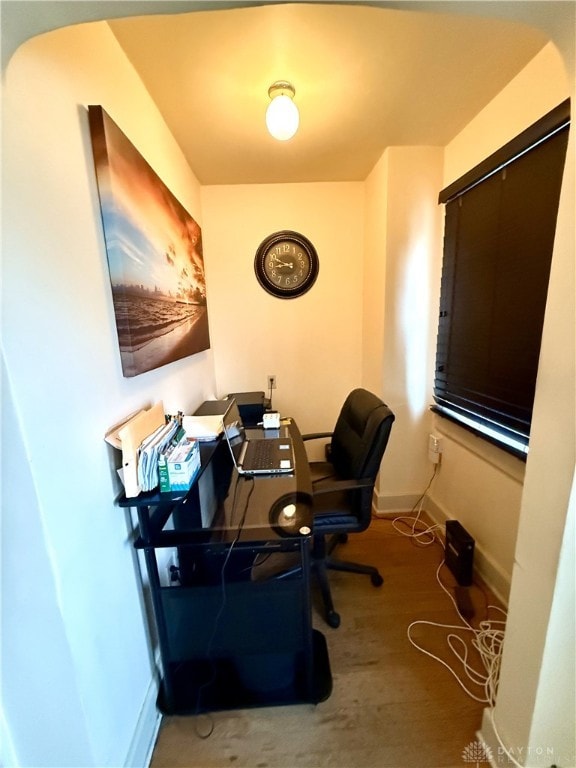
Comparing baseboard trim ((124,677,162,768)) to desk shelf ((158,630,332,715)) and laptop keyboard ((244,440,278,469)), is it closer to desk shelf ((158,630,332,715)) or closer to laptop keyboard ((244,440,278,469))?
desk shelf ((158,630,332,715))

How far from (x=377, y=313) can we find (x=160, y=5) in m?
1.80

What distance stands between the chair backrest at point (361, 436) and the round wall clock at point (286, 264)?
1.08 metres

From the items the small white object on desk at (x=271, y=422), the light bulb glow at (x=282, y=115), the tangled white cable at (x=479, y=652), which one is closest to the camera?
the tangled white cable at (x=479, y=652)

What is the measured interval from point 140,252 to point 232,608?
4.46 ft

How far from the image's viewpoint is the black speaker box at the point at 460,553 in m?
1.58

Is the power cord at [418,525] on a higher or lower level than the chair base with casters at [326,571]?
lower

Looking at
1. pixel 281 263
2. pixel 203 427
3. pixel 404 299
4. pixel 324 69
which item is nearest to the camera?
pixel 324 69

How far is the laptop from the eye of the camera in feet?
4.40

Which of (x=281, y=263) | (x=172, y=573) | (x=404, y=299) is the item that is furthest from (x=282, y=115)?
(x=172, y=573)

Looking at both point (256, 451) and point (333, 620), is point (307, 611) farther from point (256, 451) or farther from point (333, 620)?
point (256, 451)

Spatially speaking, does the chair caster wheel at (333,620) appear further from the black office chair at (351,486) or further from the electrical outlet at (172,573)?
the electrical outlet at (172,573)

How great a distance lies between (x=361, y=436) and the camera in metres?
1.52

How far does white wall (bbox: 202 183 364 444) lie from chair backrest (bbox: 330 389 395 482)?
0.74 meters

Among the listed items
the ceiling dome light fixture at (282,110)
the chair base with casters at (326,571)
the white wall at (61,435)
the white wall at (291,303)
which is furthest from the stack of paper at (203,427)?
the ceiling dome light fixture at (282,110)
